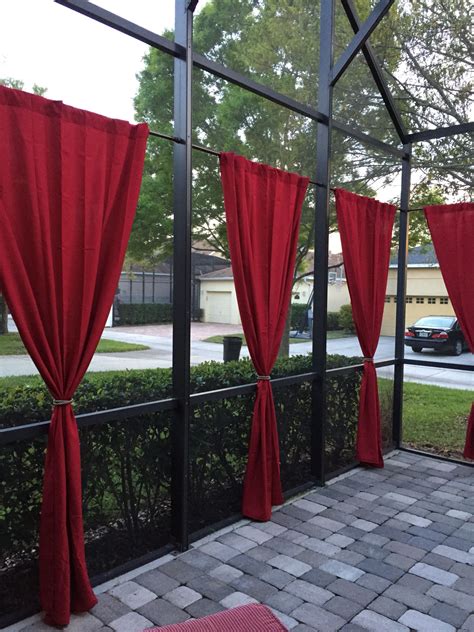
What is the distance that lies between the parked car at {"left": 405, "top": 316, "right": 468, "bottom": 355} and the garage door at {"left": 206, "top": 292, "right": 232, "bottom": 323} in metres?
2.14

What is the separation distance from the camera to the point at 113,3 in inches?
92.5

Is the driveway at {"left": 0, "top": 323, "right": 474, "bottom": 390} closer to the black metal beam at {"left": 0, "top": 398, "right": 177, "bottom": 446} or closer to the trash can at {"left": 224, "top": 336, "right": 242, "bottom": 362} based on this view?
the trash can at {"left": 224, "top": 336, "right": 242, "bottom": 362}

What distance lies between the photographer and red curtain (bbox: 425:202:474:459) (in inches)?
160

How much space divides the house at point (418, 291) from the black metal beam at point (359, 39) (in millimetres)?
1681

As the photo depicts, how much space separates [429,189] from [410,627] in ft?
12.4

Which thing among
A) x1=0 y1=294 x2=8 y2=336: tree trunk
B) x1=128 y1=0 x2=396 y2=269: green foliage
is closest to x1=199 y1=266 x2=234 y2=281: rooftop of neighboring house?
x1=128 y1=0 x2=396 y2=269: green foliage

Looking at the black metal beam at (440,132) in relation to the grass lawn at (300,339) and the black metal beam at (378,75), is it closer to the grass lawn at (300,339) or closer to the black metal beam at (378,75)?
the black metal beam at (378,75)

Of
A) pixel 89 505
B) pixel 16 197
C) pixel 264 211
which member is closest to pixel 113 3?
pixel 16 197

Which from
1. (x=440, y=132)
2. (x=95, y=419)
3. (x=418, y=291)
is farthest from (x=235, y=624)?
(x=440, y=132)

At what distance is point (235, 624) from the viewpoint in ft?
4.82

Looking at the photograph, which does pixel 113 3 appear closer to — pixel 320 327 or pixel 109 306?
pixel 109 306

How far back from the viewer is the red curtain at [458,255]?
13.3 ft

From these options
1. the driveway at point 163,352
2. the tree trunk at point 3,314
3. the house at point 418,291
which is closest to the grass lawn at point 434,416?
the driveway at point 163,352

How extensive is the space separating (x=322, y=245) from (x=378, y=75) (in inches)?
63.5
